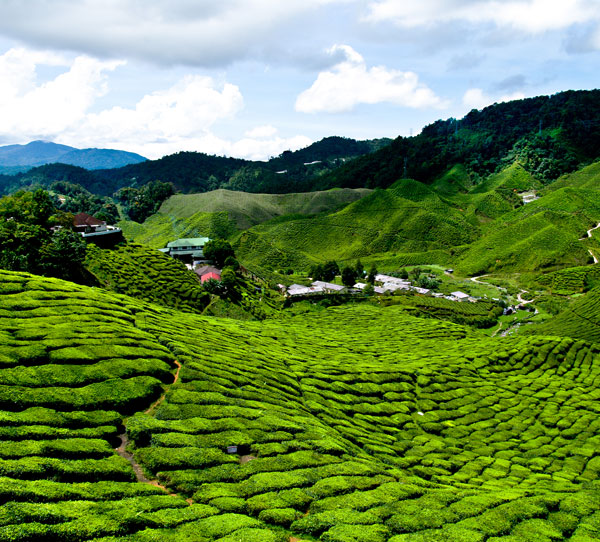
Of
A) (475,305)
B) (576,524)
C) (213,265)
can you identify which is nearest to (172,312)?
(576,524)

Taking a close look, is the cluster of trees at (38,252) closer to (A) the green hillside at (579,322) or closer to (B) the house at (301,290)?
(B) the house at (301,290)

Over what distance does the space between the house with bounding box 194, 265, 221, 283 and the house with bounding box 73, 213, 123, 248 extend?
2360 centimetres

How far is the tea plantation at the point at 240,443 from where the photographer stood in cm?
2252

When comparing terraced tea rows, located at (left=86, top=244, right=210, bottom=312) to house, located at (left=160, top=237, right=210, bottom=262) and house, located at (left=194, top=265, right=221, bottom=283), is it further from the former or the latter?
house, located at (left=160, top=237, right=210, bottom=262)

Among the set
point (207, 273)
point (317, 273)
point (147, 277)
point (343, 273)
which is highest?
point (147, 277)

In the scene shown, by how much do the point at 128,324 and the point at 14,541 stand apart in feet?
97.0

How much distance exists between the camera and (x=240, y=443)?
30875 mm

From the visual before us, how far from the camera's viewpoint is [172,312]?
64312mm

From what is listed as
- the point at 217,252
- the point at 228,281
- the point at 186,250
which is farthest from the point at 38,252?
the point at 186,250

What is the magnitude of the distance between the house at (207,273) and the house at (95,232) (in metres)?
23.6

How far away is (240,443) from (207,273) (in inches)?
3528

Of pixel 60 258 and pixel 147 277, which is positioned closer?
pixel 60 258

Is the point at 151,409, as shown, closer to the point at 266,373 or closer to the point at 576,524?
the point at 266,373

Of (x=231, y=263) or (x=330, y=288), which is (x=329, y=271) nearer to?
(x=330, y=288)
